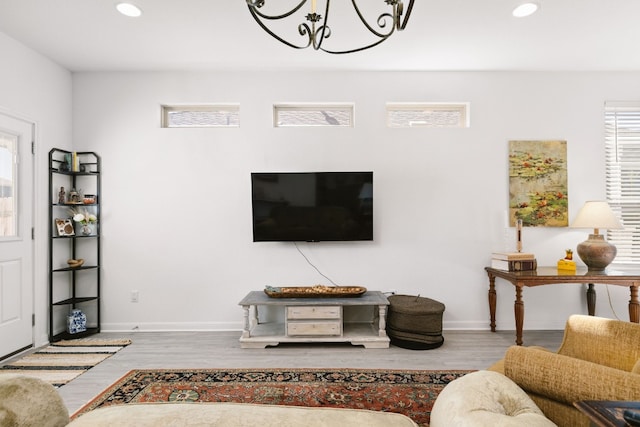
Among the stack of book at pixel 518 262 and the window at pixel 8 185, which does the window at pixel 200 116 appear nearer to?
the window at pixel 8 185

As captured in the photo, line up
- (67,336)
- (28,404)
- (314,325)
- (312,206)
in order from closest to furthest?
(28,404) < (314,325) < (67,336) < (312,206)

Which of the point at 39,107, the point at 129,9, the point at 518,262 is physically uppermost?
the point at 129,9

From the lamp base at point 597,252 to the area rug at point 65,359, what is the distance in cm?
451

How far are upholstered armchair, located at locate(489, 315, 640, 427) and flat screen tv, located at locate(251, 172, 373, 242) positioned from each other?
6.63ft

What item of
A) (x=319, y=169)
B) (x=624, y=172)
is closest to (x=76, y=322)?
(x=319, y=169)

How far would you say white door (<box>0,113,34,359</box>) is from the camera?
9.72ft

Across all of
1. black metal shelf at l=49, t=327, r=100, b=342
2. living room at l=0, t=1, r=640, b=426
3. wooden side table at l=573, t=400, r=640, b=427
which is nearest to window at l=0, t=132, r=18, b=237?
living room at l=0, t=1, r=640, b=426

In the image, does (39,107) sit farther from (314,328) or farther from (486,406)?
(486,406)

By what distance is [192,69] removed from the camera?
367 centimetres

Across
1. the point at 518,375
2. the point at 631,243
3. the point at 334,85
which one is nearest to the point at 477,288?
the point at 631,243

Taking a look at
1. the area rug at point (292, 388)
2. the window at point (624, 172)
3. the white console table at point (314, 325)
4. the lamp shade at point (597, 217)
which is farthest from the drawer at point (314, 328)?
the window at point (624, 172)

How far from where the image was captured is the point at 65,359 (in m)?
2.94

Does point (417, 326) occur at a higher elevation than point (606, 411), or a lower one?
lower

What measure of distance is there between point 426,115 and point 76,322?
4.28 m
